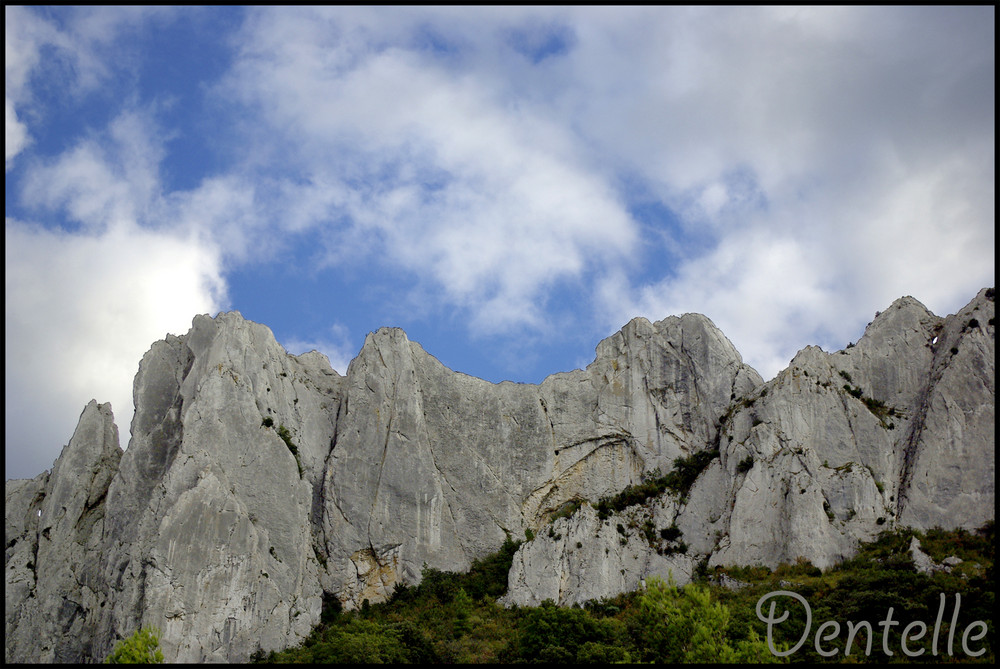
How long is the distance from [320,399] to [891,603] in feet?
148

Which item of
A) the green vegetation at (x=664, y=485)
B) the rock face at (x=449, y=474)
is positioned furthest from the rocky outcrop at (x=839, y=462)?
the green vegetation at (x=664, y=485)

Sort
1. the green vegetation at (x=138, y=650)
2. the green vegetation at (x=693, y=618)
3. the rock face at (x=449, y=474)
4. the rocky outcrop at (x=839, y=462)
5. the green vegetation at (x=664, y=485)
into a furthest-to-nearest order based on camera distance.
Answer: the green vegetation at (x=664, y=485), the rocky outcrop at (x=839, y=462), the rock face at (x=449, y=474), the green vegetation at (x=138, y=650), the green vegetation at (x=693, y=618)

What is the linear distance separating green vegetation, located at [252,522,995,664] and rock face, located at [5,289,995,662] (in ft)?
6.35

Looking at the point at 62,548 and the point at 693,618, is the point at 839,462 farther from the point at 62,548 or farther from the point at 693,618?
the point at 62,548

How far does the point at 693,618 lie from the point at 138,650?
31881 mm

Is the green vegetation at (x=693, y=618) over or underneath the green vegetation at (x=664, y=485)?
underneath

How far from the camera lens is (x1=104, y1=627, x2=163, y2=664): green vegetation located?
148ft

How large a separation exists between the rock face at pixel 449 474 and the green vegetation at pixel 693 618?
1.94m

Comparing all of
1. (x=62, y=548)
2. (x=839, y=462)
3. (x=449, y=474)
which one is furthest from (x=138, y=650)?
(x=839, y=462)

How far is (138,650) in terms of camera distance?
149 ft

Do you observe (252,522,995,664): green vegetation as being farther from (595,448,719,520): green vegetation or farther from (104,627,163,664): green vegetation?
(104,627,163,664): green vegetation

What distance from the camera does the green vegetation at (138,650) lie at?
1778 inches

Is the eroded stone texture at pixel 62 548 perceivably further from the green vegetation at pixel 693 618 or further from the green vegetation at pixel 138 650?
the green vegetation at pixel 693 618

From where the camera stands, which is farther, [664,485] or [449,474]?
[449,474]
